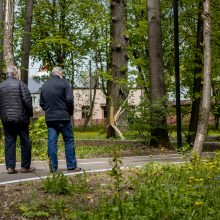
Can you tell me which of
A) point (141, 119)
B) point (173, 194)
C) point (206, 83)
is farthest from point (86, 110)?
point (173, 194)

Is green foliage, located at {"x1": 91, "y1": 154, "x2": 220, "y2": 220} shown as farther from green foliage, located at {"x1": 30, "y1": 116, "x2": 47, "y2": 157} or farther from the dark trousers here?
green foliage, located at {"x1": 30, "y1": 116, "x2": 47, "y2": 157}

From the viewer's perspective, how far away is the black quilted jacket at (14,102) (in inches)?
392

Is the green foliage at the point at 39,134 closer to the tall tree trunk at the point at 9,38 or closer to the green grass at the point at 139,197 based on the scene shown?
the tall tree trunk at the point at 9,38

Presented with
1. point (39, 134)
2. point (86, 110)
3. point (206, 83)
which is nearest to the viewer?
point (206, 83)

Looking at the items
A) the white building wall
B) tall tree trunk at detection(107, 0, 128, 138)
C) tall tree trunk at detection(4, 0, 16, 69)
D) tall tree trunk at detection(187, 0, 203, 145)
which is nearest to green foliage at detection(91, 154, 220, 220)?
tall tree trunk at detection(107, 0, 128, 138)

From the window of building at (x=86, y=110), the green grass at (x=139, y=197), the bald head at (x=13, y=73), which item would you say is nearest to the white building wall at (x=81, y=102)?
the window of building at (x=86, y=110)

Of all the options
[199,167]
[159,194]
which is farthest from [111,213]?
[199,167]

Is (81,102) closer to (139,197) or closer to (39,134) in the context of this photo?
(39,134)

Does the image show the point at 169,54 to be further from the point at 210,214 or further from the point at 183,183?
the point at 210,214

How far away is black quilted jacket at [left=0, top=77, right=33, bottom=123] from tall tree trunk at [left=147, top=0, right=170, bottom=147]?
21.3 ft

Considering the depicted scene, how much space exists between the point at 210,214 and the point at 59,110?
4.54 meters

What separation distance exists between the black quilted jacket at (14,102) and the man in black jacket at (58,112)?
33 cm

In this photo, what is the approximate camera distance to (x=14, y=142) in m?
10.1

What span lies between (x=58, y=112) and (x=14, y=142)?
1.00 metres
